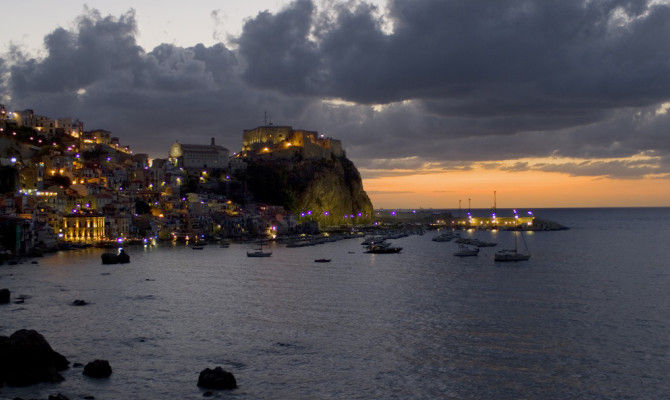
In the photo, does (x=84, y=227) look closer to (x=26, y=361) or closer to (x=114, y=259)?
(x=114, y=259)

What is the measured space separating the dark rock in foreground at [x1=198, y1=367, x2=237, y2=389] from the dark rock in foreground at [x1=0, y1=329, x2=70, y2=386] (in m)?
5.23

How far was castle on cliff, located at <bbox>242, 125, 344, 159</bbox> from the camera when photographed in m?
146

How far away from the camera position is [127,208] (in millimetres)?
101000

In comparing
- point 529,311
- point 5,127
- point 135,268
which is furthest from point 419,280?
point 5,127

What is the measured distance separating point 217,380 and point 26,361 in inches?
282

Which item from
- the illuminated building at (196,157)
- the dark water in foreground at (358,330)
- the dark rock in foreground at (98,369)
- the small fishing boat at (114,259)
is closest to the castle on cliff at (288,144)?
the illuminated building at (196,157)

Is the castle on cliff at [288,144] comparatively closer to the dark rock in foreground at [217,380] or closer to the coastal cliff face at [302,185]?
the coastal cliff face at [302,185]

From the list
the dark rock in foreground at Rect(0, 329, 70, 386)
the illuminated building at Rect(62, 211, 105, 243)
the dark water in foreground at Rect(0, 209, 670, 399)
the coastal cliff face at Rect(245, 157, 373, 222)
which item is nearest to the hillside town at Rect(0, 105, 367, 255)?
the illuminated building at Rect(62, 211, 105, 243)

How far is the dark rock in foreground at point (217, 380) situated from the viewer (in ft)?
65.9

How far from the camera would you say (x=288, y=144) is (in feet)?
493

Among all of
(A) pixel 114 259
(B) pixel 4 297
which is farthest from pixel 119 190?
(B) pixel 4 297

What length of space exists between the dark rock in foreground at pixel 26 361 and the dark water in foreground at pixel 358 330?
67 centimetres

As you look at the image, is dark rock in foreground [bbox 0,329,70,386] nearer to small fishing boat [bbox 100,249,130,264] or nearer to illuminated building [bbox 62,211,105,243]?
small fishing boat [bbox 100,249,130,264]

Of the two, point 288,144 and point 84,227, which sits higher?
point 288,144
